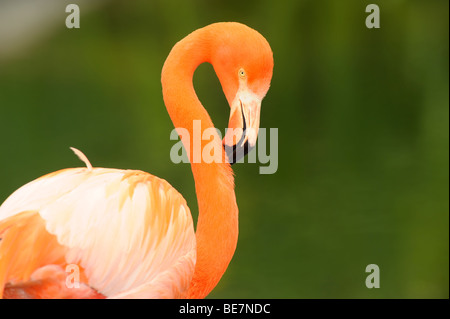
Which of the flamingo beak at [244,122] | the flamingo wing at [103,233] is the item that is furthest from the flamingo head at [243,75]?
the flamingo wing at [103,233]

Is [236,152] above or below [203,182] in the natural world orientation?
above

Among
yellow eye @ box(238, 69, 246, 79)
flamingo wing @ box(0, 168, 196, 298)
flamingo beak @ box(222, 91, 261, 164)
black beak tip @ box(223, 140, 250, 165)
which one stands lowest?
flamingo wing @ box(0, 168, 196, 298)

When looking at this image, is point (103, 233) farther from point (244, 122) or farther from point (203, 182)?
point (244, 122)

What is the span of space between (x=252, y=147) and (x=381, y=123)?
9.78 feet

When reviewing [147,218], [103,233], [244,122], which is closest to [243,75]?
[244,122]

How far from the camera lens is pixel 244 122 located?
2.76m

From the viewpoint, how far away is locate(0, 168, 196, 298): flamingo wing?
238 centimetres

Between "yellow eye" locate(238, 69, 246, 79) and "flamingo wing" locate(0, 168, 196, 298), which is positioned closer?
"flamingo wing" locate(0, 168, 196, 298)

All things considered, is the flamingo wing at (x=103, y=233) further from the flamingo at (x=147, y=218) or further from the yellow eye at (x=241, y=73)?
the yellow eye at (x=241, y=73)

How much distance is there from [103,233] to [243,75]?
0.94 meters

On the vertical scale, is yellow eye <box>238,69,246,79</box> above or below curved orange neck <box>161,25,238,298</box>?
above

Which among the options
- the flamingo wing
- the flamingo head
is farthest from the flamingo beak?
the flamingo wing

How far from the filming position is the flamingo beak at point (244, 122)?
276 cm

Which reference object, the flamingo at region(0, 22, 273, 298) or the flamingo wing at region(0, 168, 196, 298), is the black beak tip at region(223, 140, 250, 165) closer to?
the flamingo at region(0, 22, 273, 298)
